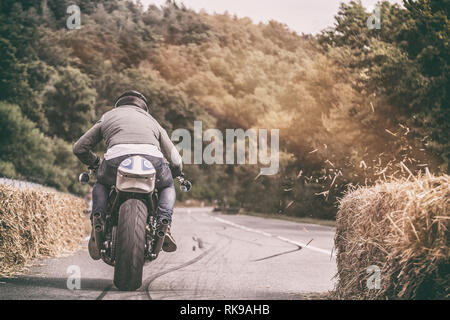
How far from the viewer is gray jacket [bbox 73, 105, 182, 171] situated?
677 cm

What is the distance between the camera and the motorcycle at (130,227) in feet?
20.8

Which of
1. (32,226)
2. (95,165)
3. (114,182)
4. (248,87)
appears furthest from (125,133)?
(248,87)

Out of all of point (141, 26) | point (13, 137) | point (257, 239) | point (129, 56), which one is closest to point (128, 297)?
point (257, 239)

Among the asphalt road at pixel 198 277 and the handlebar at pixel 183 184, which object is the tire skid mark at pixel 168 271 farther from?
the handlebar at pixel 183 184

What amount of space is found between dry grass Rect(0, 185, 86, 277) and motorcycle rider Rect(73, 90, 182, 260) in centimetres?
234

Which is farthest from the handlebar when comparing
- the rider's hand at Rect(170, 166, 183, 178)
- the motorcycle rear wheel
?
the motorcycle rear wheel

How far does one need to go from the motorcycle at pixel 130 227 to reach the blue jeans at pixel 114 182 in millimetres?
118

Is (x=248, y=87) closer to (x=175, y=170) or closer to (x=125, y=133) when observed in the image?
(x=175, y=170)

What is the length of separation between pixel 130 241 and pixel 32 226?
4.50m

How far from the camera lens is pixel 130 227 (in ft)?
20.8

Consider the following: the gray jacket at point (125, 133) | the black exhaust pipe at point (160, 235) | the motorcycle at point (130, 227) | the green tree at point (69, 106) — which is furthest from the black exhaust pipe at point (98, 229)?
the green tree at point (69, 106)

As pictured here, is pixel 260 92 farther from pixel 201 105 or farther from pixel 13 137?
pixel 13 137

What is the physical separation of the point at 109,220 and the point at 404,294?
3.02 meters

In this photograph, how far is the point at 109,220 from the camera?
6805mm
